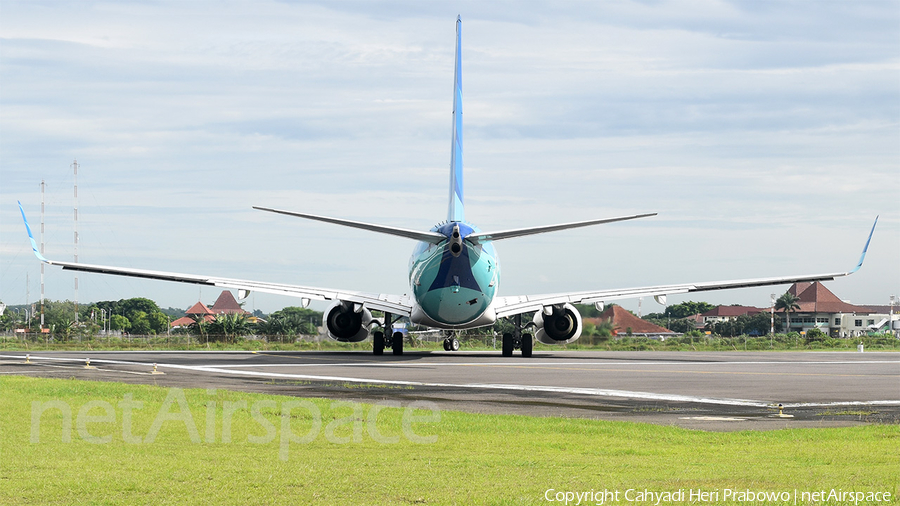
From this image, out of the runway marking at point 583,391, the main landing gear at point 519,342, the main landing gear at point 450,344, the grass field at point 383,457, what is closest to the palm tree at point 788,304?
the main landing gear at point 450,344

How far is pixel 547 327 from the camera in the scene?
51938 millimetres

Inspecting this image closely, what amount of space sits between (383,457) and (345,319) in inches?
1488

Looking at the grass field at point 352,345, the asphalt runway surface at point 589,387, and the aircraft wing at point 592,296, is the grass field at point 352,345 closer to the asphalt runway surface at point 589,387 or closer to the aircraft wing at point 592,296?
the aircraft wing at point 592,296

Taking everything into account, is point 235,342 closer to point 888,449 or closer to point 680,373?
point 680,373

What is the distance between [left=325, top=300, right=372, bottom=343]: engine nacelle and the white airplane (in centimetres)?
5

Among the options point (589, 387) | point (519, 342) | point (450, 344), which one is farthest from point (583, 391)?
point (450, 344)

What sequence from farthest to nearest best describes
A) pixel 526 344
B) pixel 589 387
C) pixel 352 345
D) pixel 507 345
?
1. pixel 352 345
2. pixel 507 345
3. pixel 526 344
4. pixel 589 387

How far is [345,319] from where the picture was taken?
50.2m

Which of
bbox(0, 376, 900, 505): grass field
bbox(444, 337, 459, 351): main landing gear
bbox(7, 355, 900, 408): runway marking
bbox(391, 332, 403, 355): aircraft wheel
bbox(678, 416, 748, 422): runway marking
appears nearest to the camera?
bbox(0, 376, 900, 505): grass field

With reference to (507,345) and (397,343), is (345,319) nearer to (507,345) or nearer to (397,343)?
(397,343)

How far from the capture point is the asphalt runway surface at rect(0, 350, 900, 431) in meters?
19.7

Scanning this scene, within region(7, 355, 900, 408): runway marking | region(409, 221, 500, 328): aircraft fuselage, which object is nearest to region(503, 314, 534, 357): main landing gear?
region(409, 221, 500, 328): aircraft fuselage

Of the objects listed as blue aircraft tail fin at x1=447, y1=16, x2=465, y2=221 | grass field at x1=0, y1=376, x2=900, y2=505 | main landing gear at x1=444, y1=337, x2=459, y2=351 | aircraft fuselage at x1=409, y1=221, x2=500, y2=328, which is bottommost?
main landing gear at x1=444, y1=337, x2=459, y2=351

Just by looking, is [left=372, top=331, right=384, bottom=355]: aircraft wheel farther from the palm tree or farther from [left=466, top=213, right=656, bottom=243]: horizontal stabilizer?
the palm tree
